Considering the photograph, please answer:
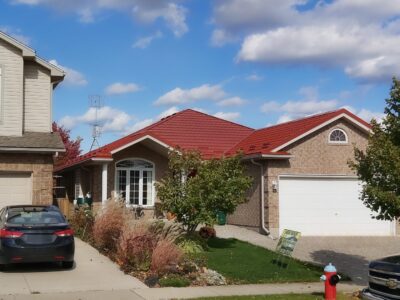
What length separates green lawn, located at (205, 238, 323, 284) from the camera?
41.6ft

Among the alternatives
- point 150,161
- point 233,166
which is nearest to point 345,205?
point 233,166

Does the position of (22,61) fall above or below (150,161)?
above

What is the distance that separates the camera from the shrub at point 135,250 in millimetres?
12805

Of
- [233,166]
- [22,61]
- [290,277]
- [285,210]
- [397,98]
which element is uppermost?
[22,61]

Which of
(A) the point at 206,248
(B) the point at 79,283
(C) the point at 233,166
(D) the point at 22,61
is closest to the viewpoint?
(B) the point at 79,283

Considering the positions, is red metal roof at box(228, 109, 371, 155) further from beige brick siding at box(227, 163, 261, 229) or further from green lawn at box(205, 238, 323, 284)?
green lawn at box(205, 238, 323, 284)

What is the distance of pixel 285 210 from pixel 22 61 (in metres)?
10.6

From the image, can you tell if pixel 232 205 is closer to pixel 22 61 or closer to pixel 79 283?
pixel 79 283

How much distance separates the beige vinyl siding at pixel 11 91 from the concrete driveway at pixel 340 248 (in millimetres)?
7983

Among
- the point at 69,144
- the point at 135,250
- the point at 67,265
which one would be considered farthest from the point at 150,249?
the point at 69,144

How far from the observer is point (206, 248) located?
1608 centimetres

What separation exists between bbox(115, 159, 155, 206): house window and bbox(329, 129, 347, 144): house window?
774cm

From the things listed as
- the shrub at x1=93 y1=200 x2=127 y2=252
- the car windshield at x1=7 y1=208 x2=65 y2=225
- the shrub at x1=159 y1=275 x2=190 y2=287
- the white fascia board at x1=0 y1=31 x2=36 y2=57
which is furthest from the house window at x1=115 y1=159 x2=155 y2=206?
the shrub at x1=159 y1=275 x2=190 y2=287

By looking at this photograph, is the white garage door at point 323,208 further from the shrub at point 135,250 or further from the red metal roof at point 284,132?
the shrub at point 135,250
